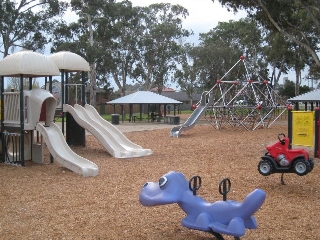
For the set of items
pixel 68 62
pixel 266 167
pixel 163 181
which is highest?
pixel 68 62

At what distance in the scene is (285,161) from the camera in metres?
7.62

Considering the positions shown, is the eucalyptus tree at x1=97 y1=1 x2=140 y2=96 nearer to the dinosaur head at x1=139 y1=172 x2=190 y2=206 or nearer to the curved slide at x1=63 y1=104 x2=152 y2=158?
the curved slide at x1=63 y1=104 x2=152 y2=158

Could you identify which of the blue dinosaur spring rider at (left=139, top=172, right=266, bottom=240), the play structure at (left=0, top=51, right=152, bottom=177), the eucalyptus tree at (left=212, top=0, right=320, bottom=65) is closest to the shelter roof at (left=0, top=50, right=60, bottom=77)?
the play structure at (left=0, top=51, right=152, bottom=177)

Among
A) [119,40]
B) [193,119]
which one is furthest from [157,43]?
[193,119]

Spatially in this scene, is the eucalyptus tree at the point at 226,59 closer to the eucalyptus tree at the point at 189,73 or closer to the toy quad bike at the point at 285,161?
the eucalyptus tree at the point at 189,73

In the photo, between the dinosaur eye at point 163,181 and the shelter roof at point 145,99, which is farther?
the shelter roof at point 145,99

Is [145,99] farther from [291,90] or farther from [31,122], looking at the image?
[291,90]

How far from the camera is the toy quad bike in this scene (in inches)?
296

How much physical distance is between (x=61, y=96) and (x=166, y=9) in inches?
1936

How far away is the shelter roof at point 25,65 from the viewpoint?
10555 millimetres

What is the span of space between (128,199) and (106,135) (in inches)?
259

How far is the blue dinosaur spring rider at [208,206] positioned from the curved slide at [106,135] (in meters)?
7.78

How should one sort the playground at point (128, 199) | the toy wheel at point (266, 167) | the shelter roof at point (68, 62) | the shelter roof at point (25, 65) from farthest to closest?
the shelter roof at point (68, 62), the shelter roof at point (25, 65), the toy wheel at point (266, 167), the playground at point (128, 199)

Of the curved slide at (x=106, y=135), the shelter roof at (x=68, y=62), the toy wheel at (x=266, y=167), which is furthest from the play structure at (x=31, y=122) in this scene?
the toy wheel at (x=266, y=167)
